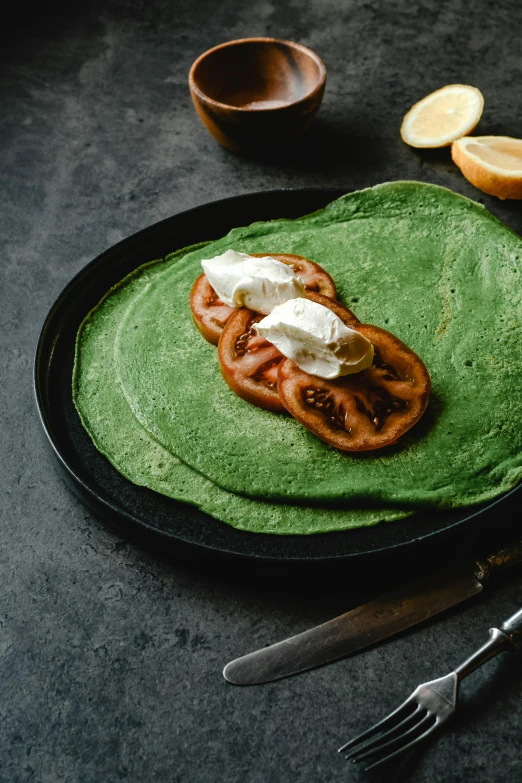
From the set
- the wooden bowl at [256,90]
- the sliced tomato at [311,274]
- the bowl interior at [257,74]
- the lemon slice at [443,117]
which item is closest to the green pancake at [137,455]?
the sliced tomato at [311,274]

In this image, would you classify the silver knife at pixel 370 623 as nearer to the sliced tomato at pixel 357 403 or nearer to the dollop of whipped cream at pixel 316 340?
the sliced tomato at pixel 357 403

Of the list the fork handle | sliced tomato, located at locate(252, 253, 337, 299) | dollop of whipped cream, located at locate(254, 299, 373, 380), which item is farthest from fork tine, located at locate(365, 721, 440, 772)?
sliced tomato, located at locate(252, 253, 337, 299)

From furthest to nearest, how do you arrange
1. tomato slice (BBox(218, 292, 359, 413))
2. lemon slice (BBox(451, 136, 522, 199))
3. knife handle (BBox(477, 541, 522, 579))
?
lemon slice (BBox(451, 136, 522, 199)) < tomato slice (BBox(218, 292, 359, 413)) < knife handle (BBox(477, 541, 522, 579))

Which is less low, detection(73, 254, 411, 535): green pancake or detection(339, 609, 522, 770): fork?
detection(339, 609, 522, 770): fork

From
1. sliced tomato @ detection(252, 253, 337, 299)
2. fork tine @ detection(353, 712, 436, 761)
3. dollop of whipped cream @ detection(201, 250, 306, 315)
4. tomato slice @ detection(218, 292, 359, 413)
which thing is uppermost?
dollop of whipped cream @ detection(201, 250, 306, 315)

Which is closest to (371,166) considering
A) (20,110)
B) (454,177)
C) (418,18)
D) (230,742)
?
(454,177)

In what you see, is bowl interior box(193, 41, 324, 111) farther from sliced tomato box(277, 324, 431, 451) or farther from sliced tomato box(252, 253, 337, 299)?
sliced tomato box(277, 324, 431, 451)

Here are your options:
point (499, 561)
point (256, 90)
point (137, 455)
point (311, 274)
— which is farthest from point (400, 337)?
point (256, 90)
